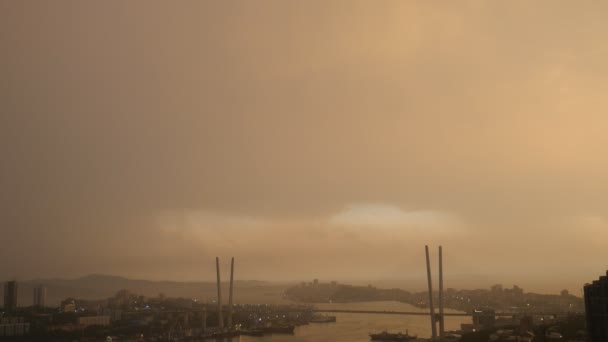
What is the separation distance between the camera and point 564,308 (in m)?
26.2

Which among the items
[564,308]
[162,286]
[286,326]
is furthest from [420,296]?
[162,286]

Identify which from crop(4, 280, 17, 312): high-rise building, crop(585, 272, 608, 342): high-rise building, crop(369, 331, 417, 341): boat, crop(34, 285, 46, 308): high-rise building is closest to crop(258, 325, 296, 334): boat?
crop(369, 331, 417, 341): boat

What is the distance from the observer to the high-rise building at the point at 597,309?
7.01 m

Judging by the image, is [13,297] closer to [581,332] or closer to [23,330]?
[23,330]

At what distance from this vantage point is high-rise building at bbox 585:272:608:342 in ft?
23.0

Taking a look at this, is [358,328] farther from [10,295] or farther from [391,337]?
[10,295]

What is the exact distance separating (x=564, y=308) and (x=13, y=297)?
24.6 m

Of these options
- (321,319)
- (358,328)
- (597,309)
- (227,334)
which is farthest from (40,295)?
(597,309)

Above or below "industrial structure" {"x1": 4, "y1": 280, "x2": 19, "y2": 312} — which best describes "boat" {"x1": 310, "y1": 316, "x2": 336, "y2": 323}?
below

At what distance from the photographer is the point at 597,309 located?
713 centimetres

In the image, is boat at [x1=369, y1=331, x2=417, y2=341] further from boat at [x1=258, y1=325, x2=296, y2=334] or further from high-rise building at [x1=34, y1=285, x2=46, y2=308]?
high-rise building at [x1=34, y1=285, x2=46, y2=308]

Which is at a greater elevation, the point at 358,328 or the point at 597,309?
the point at 597,309

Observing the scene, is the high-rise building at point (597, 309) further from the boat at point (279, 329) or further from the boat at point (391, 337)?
the boat at point (279, 329)

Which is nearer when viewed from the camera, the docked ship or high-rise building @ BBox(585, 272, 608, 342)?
high-rise building @ BBox(585, 272, 608, 342)
